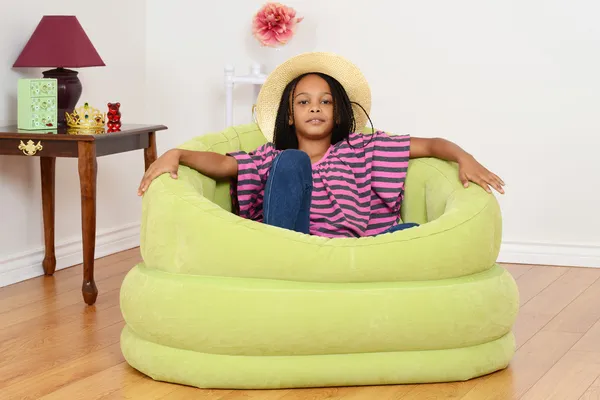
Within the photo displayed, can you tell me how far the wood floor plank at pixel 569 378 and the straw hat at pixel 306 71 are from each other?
1.05 metres

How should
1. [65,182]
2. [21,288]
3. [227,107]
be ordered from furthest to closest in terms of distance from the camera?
[227,107] < [65,182] < [21,288]

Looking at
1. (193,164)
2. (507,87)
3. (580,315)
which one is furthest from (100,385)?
(507,87)

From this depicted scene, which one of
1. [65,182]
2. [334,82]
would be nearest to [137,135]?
[65,182]

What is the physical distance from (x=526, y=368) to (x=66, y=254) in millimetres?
2033

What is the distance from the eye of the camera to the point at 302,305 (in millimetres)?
2314

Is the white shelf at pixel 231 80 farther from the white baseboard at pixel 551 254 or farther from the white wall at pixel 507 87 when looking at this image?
the white baseboard at pixel 551 254

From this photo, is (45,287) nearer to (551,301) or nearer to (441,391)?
(441,391)

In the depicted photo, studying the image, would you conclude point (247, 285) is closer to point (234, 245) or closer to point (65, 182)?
point (234, 245)

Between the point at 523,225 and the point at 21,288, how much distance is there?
2062mm

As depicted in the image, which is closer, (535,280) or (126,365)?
(126,365)

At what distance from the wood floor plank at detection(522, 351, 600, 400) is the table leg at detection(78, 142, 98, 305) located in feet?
5.06

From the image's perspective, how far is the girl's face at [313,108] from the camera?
3.05m

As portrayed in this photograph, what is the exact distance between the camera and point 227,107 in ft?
13.8

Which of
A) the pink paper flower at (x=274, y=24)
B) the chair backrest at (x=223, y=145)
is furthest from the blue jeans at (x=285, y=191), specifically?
the pink paper flower at (x=274, y=24)
